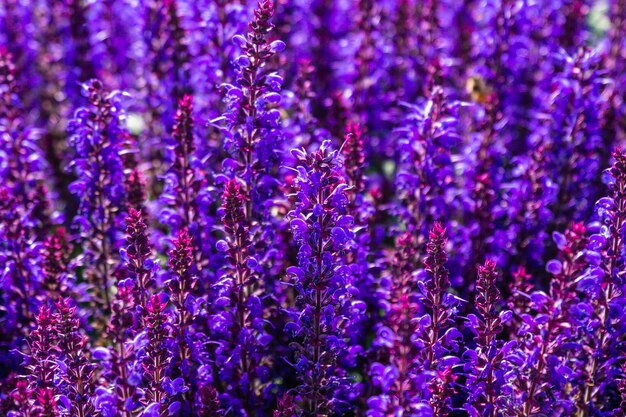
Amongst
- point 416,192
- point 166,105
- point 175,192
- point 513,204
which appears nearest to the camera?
point 175,192

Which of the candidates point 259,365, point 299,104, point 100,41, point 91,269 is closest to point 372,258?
point 299,104

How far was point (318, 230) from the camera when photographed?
584 centimetres

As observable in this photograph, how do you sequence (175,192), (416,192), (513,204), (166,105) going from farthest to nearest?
(166,105) < (513,204) < (416,192) < (175,192)

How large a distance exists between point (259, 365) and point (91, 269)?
7.85 feet

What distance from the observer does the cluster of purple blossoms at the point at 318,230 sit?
5746mm

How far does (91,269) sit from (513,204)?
4.62 meters

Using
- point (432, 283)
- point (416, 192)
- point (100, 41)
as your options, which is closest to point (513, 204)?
point (416, 192)

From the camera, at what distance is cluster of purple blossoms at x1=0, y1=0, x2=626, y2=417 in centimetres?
575

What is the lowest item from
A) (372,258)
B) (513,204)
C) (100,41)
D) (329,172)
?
(372,258)

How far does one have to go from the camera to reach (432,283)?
5.86 m

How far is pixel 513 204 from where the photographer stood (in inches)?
344

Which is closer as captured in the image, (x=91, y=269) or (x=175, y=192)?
(x=175, y=192)

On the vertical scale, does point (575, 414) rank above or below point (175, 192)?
below

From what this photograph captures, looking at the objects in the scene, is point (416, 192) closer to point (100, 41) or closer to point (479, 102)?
point (479, 102)
